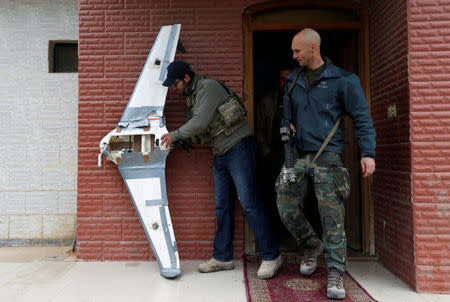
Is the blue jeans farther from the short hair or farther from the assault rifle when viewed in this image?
the short hair

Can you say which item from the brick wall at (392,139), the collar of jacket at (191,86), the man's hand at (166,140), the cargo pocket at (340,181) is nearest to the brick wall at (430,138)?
the brick wall at (392,139)

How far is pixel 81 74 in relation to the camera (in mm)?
Result: 3467

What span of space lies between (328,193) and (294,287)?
807 millimetres

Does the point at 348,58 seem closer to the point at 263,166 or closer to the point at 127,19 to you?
the point at 263,166

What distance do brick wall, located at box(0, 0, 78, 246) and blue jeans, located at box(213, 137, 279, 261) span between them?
2040 millimetres

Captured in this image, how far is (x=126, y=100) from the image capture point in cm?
347

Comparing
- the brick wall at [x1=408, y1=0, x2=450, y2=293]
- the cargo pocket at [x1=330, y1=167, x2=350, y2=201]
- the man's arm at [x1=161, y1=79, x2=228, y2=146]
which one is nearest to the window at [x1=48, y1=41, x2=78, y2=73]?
the man's arm at [x1=161, y1=79, x2=228, y2=146]

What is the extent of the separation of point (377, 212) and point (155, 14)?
2.98 meters

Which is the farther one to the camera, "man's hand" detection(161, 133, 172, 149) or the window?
the window

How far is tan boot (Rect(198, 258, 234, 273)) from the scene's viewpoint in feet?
10.1

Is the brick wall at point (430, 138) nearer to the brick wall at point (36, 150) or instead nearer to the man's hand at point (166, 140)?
the man's hand at point (166, 140)

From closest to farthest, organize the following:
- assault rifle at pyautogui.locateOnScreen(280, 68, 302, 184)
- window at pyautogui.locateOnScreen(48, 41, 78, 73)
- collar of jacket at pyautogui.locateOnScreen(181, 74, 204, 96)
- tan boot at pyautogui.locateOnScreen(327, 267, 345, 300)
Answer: tan boot at pyautogui.locateOnScreen(327, 267, 345, 300) → assault rifle at pyautogui.locateOnScreen(280, 68, 302, 184) → collar of jacket at pyautogui.locateOnScreen(181, 74, 204, 96) → window at pyautogui.locateOnScreen(48, 41, 78, 73)

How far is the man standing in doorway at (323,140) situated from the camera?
2564mm

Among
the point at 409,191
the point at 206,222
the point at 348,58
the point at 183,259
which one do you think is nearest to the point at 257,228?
the point at 206,222
